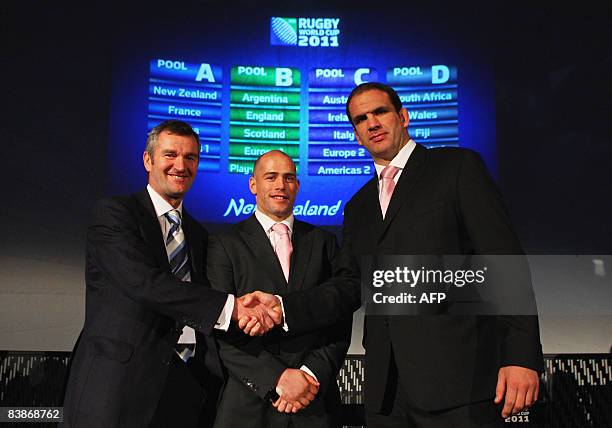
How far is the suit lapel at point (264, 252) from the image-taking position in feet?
5.85

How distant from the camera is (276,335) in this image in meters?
1.74

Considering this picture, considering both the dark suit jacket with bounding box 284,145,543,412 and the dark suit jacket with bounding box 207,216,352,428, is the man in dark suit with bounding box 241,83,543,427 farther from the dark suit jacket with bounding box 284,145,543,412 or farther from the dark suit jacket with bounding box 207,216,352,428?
the dark suit jacket with bounding box 207,216,352,428

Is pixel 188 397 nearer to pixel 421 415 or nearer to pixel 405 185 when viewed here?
pixel 421 415

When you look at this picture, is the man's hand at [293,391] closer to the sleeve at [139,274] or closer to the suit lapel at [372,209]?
the sleeve at [139,274]

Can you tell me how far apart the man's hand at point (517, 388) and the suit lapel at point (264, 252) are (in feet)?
2.35

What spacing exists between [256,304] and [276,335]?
0.16m

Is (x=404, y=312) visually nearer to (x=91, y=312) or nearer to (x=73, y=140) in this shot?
(x=91, y=312)

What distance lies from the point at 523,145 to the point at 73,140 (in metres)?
3.09

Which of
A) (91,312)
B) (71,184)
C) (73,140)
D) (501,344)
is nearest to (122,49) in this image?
(73,140)

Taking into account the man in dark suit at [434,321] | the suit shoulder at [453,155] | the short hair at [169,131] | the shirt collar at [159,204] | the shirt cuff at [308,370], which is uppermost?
the short hair at [169,131]

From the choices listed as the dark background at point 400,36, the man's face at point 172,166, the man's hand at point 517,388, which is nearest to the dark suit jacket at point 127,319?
the man's face at point 172,166

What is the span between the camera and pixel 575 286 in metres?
3.68
